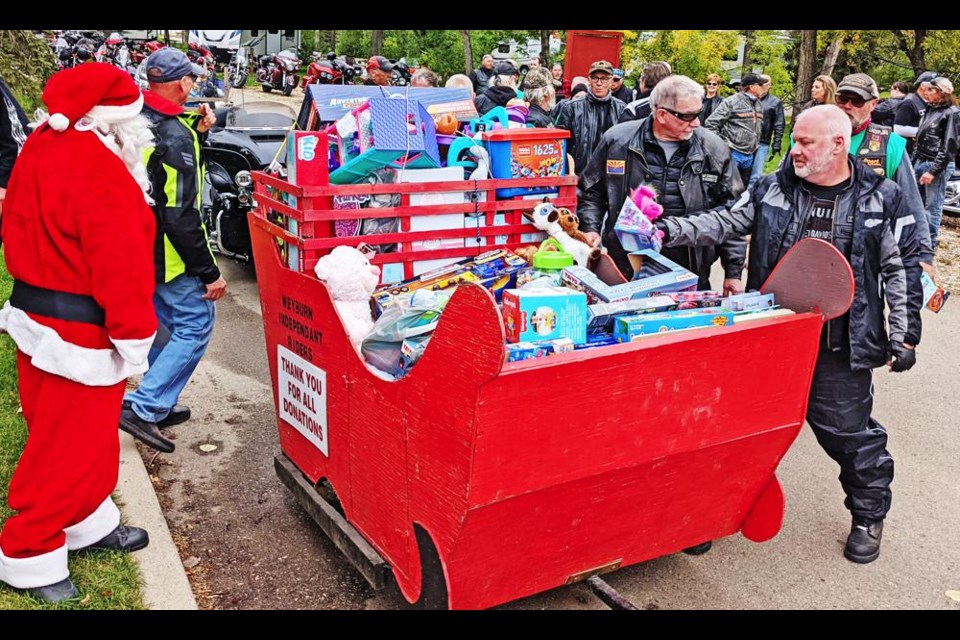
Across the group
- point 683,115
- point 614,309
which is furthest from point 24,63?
point 614,309

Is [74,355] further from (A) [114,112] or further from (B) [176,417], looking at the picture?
(B) [176,417]

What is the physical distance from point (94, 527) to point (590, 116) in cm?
570

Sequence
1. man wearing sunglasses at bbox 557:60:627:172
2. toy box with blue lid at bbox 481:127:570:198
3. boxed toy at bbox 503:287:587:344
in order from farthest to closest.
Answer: man wearing sunglasses at bbox 557:60:627:172 < toy box with blue lid at bbox 481:127:570:198 < boxed toy at bbox 503:287:587:344

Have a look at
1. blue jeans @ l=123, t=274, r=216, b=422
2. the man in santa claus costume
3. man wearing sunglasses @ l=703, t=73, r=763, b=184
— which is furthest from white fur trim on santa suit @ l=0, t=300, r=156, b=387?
man wearing sunglasses @ l=703, t=73, r=763, b=184

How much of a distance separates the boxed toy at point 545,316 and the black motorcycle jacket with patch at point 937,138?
777 cm

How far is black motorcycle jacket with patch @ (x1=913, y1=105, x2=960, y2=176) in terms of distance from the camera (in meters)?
9.08

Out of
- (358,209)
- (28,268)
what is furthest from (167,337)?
(358,209)

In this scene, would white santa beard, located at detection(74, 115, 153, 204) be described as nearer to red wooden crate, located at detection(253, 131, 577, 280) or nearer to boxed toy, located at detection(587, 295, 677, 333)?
red wooden crate, located at detection(253, 131, 577, 280)

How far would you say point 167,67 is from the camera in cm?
454

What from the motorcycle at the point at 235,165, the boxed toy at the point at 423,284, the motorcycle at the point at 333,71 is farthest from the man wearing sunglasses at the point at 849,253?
the motorcycle at the point at 333,71

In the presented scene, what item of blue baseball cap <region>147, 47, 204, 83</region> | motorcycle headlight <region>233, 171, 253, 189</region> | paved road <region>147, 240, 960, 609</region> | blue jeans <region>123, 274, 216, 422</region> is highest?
blue baseball cap <region>147, 47, 204, 83</region>

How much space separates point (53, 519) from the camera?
3.08 m

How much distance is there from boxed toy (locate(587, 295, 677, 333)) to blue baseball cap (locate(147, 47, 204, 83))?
2.77 m

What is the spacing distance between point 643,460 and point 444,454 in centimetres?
68
